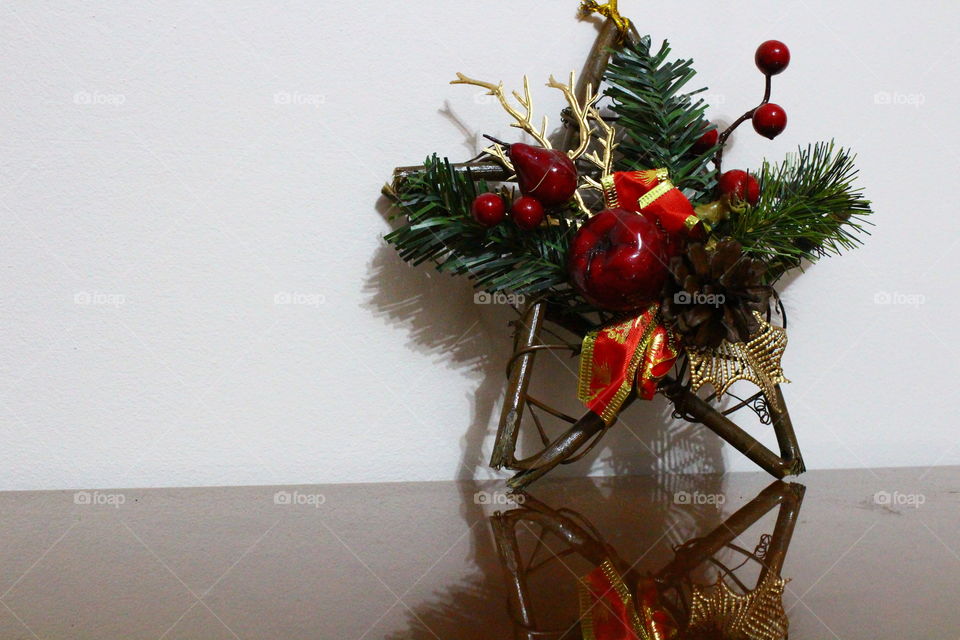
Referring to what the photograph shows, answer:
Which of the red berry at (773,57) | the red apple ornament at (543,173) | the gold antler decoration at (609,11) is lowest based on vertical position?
the red apple ornament at (543,173)

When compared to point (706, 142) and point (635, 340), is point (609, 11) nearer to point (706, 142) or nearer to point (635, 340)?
point (706, 142)

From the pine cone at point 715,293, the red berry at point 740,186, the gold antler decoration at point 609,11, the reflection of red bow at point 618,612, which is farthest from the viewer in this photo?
the gold antler decoration at point 609,11

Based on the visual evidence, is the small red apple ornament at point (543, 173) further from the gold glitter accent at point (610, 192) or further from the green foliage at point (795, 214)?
the green foliage at point (795, 214)

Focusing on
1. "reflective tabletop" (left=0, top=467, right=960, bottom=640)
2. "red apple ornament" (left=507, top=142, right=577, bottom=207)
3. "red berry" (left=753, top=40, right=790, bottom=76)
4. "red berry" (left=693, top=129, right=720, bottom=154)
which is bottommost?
"reflective tabletop" (left=0, top=467, right=960, bottom=640)

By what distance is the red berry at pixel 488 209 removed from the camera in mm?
816

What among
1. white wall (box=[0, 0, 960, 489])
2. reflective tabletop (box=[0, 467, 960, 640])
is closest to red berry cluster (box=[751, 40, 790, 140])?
white wall (box=[0, 0, 960, 489])

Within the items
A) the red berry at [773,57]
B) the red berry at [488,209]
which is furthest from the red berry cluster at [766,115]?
the red berry at [488,209]

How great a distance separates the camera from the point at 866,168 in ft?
3.49

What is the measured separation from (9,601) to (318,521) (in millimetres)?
277

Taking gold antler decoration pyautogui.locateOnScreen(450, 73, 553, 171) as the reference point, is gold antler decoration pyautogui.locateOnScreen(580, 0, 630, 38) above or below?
above

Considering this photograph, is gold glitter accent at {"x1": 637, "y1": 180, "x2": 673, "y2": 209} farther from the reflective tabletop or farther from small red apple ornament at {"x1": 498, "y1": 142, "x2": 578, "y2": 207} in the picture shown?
the reflective tabletop

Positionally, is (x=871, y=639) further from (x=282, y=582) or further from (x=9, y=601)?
(x=9, y=601)

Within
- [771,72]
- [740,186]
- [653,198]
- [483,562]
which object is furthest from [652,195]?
[483,562]

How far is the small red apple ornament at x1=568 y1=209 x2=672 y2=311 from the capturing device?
77 centimetres
